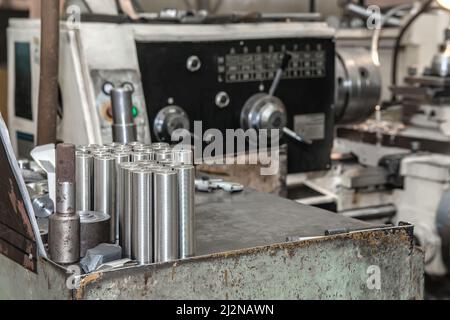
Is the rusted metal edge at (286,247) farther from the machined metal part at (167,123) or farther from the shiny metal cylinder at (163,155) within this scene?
the machined metal part at (167,123)

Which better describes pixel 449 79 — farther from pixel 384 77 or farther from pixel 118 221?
pixel 118 221

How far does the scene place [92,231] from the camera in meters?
0.93

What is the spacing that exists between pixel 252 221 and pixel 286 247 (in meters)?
0.15

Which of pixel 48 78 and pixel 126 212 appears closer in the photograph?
pixel 126 212

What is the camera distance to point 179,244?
3.03ft

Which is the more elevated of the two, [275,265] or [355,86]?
[355,86]

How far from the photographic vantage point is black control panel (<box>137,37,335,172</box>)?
1.72m

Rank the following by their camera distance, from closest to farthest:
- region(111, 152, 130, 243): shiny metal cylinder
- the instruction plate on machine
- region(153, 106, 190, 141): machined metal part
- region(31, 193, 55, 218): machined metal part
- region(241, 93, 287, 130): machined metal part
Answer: region(111, 152, 130, 243): shiny metal cylinder < region(31, 193, 55, 218): machined metal part < region(153, 106, 190, 141): machined metal part < region(241, 93, 287, 130): machined metal part < the instruction plate on machine

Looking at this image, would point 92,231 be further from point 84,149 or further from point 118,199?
point 84,149

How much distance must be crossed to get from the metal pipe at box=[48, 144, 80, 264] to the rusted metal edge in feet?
0.22

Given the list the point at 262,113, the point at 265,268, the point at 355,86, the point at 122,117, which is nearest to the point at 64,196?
the point at 265,268

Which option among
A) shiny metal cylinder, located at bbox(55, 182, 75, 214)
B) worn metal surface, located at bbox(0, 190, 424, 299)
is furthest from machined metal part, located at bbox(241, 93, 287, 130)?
shiny metal cylinder, located at bbox(55, 182, 75, 214)

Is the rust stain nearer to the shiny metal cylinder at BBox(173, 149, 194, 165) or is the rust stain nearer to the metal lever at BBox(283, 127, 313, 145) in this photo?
the shiny metal cylinder at BBox(173, 149, 194, 165)
